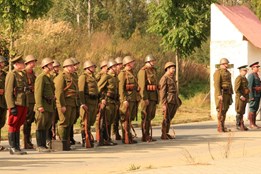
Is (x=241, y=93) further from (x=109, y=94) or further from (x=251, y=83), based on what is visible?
(x=109, y=94)

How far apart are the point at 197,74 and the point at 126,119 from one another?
2084cm

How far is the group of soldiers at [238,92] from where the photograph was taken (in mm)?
21094

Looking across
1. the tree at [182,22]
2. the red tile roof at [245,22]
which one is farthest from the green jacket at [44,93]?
the tree at [182,22]

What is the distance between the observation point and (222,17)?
88.3 feet

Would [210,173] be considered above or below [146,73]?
below

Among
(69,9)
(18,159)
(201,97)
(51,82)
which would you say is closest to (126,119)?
(51,82)

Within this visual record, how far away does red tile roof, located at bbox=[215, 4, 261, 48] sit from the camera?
26.7m

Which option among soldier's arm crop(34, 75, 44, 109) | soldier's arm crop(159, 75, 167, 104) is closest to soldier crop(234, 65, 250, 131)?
soldier's arm crop(159, 75, 167, 104)

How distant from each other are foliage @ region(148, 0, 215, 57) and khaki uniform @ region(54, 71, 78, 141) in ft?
44.7

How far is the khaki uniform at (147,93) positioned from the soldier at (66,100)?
244cm

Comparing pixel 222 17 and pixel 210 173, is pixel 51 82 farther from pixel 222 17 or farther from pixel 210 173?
pixel 222 17

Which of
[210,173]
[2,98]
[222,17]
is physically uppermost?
[222,17]

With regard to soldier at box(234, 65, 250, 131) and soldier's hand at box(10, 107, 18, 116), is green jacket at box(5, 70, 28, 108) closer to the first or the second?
soldier's hand at box(10, 107, 18, 116)

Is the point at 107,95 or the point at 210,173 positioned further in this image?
the point at 107,95
